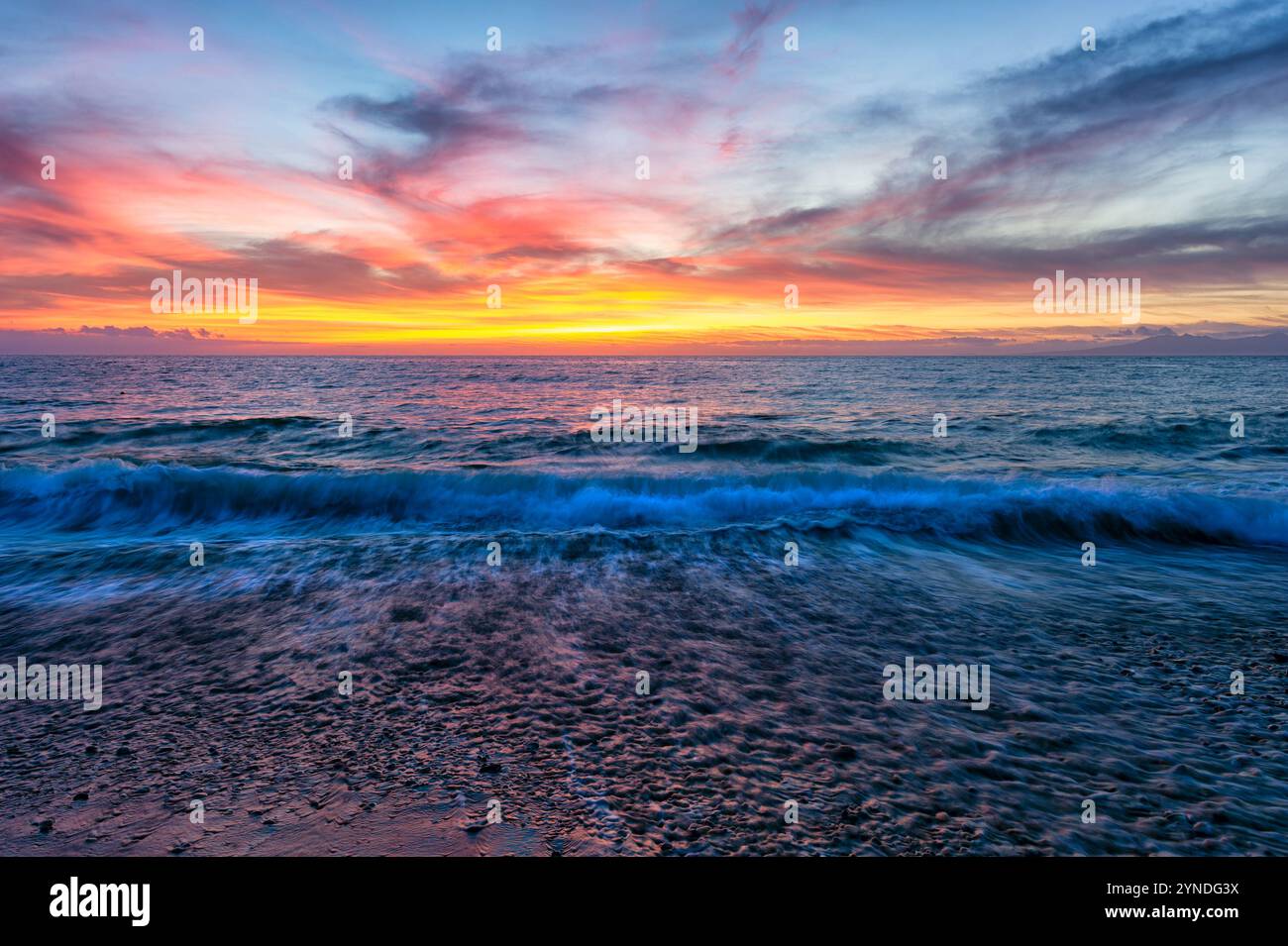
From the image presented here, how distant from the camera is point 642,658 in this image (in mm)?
6941

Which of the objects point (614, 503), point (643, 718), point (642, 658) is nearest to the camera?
point (643, 718)

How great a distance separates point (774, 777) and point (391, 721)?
11.1 feet

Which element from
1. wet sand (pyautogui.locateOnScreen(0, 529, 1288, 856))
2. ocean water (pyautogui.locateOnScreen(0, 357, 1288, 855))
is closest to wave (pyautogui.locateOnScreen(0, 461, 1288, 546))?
ocean water (pyautogui.locateOnScreen(0, 357, 1288, 855))

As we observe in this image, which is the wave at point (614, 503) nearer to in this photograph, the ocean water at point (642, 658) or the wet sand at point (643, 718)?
the ocean water at point (642, 658)

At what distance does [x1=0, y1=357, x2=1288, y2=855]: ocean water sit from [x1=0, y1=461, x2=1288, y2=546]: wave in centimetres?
12

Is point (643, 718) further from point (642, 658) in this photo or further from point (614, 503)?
point (614, 503)

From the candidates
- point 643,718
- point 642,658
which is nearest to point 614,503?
point 642,658

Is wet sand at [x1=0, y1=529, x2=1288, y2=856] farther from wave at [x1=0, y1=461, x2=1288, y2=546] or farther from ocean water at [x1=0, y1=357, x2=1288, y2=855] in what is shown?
wave at [x1=0, y1=461, x2=1288, y2=546]

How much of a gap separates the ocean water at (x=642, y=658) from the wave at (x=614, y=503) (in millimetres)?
117

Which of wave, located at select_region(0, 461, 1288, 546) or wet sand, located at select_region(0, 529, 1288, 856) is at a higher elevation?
wave, located at select_region(0, 461, 1288, 546)

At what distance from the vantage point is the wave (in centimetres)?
1348

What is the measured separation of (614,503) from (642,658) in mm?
9504

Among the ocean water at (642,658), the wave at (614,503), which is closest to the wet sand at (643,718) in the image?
the ocean water at (642,658)
